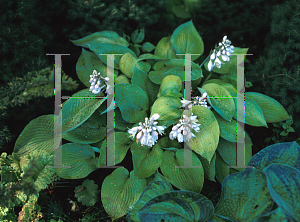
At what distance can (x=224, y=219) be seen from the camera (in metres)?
1.50

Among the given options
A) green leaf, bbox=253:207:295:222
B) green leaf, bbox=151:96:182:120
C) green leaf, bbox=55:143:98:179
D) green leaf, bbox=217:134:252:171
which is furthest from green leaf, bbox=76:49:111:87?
green leaf, bbox=253:207:295:222

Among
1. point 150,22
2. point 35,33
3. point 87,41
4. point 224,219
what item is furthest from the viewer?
point 150,22

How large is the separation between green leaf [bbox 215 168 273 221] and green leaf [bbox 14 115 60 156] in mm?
1331

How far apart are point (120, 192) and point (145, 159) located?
0.30 meters

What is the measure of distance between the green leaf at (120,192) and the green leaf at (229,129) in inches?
28.7

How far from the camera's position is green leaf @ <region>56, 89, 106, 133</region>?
181cm

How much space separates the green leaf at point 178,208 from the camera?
142 centimetres

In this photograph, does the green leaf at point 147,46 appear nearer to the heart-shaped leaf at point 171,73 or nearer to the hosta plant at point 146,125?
the hosta plant at point 146,125

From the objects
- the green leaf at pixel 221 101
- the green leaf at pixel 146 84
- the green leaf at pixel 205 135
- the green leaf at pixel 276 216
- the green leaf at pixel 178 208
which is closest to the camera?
the green leaf at pixel 276 216

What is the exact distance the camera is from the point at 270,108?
214cm

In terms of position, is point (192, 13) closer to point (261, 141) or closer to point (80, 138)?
point (261, 141)

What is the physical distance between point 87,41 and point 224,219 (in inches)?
76.9

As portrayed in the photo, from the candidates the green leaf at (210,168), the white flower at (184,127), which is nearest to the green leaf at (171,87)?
the white flower at (184,127)

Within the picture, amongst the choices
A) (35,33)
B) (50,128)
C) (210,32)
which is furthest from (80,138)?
(210,32)
